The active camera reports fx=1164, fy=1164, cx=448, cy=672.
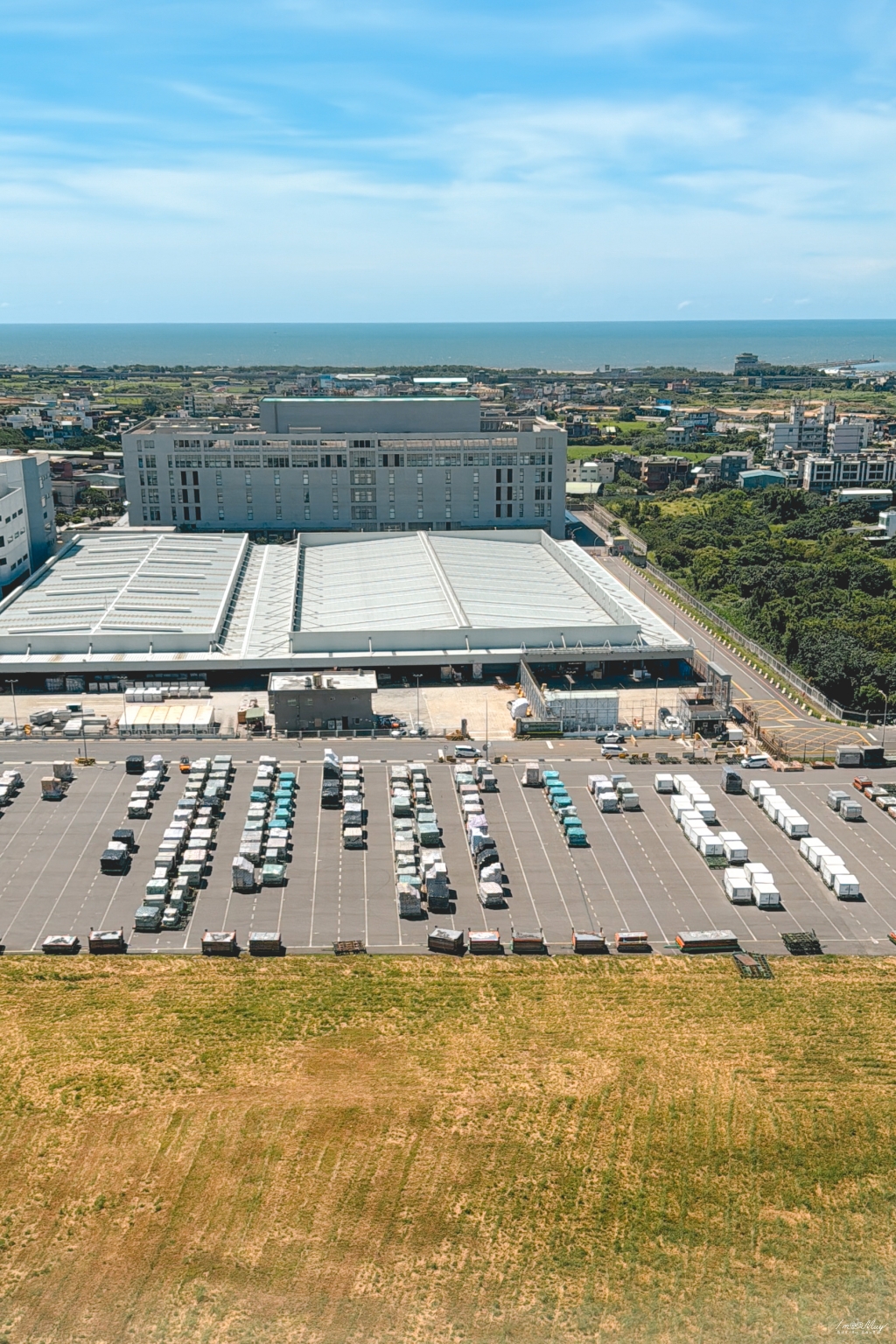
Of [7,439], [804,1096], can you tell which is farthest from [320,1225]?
[7,439]

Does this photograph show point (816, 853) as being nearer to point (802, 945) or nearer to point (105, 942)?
point (802, 945)

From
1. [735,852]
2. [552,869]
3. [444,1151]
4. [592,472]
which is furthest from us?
[592,472]

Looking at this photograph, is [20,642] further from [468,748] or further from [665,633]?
[665,633]

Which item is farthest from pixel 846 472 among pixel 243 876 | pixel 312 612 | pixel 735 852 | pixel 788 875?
pixel 243 876

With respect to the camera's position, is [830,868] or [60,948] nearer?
[60,948]

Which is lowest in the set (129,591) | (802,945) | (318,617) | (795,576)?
(802,945)

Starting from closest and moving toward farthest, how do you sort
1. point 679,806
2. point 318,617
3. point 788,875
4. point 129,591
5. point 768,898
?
point 768,898 → point 788,875 → point 679,806 → point 318,617 → point 129,591

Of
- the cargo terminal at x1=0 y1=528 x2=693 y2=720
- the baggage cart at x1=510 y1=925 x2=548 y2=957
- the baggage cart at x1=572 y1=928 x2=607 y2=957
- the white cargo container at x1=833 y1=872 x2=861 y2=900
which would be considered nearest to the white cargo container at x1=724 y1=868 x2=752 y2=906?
the white cargo container at x1=833 y1=872 x2=861 y2=900

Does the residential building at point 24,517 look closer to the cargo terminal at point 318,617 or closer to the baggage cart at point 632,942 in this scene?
the cargo terminal at point 318,617

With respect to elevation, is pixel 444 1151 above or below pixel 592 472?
below
